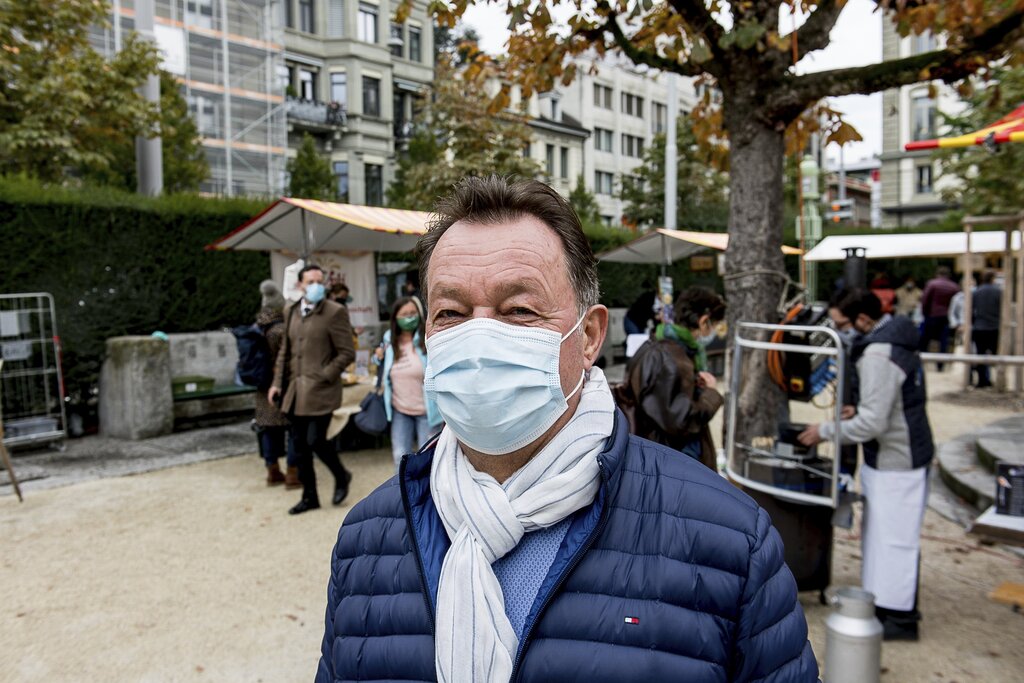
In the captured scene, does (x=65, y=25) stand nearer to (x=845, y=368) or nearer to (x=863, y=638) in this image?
(x=845, y=368)

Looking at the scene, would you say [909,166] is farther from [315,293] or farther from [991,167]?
[315,293]

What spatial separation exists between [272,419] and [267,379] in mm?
376

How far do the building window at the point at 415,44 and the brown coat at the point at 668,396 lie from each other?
4310 centimetres

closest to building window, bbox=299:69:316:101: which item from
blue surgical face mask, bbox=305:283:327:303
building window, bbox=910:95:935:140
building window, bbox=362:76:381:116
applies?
building window, bbox=362:76:381:116

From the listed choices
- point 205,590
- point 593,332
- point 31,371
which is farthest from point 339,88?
point 593,332

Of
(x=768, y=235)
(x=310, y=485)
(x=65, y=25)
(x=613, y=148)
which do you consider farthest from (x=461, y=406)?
(x=613, y=148)

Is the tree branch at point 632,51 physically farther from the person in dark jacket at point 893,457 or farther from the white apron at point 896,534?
the white apron at point 896,534

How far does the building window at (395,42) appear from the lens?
140ft

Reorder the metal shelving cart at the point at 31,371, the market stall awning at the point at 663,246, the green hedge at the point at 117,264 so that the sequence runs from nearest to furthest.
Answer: the metal shelving cart at the point at 31,371, the green hedge at the point at 117,264, the market stall awning at the point at 663,246

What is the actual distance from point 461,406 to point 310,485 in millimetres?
5374

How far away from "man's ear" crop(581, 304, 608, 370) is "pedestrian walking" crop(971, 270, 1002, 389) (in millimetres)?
14750

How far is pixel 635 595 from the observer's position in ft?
4.83

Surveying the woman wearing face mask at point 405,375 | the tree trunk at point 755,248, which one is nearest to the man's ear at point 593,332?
the tree trunk at point 755,248

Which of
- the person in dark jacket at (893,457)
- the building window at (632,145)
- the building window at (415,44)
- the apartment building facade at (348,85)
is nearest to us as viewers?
the person in dark jacket at (893,457)
